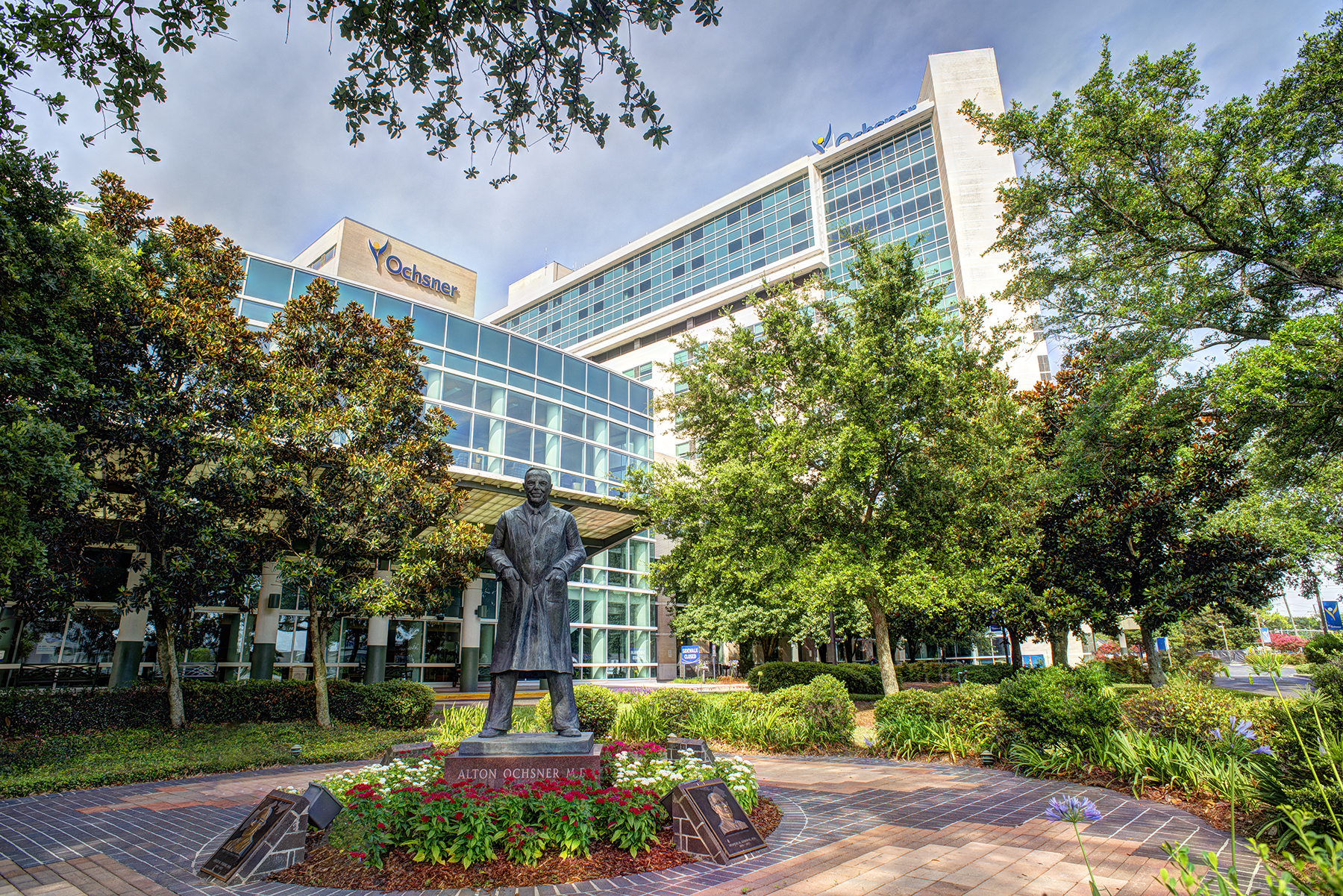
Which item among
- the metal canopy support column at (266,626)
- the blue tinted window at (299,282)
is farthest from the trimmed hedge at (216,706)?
the blue tinted window at (299,282)

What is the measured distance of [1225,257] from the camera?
13766 mm

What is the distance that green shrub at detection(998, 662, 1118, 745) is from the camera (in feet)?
27.7

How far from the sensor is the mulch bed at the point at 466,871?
4.88 m

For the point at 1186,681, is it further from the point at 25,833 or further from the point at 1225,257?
the point at 25,833

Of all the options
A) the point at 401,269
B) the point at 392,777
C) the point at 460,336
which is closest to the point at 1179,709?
the point at 392,777

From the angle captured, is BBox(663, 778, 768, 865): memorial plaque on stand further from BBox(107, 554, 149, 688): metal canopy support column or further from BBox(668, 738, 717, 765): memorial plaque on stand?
BBox(107, 554, 149, 688): metal canopy support column

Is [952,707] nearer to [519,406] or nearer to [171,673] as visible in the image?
[171,673]

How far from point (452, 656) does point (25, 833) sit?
19.0 meters

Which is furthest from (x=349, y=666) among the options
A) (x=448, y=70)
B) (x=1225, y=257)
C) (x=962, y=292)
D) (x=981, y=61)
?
(x=981, y=61)

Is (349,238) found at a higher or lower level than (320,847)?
higher

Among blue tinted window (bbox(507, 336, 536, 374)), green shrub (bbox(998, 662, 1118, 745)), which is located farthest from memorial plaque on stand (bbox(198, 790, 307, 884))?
blue tinted window (bbox(507, 336, 536, 374))

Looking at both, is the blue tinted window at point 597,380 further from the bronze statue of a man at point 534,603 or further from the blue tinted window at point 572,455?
the bronze statue of a man at point 534,603

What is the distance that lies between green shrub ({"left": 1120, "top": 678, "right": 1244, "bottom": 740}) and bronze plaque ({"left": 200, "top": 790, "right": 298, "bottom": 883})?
361 inches

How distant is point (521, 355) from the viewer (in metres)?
26.8
